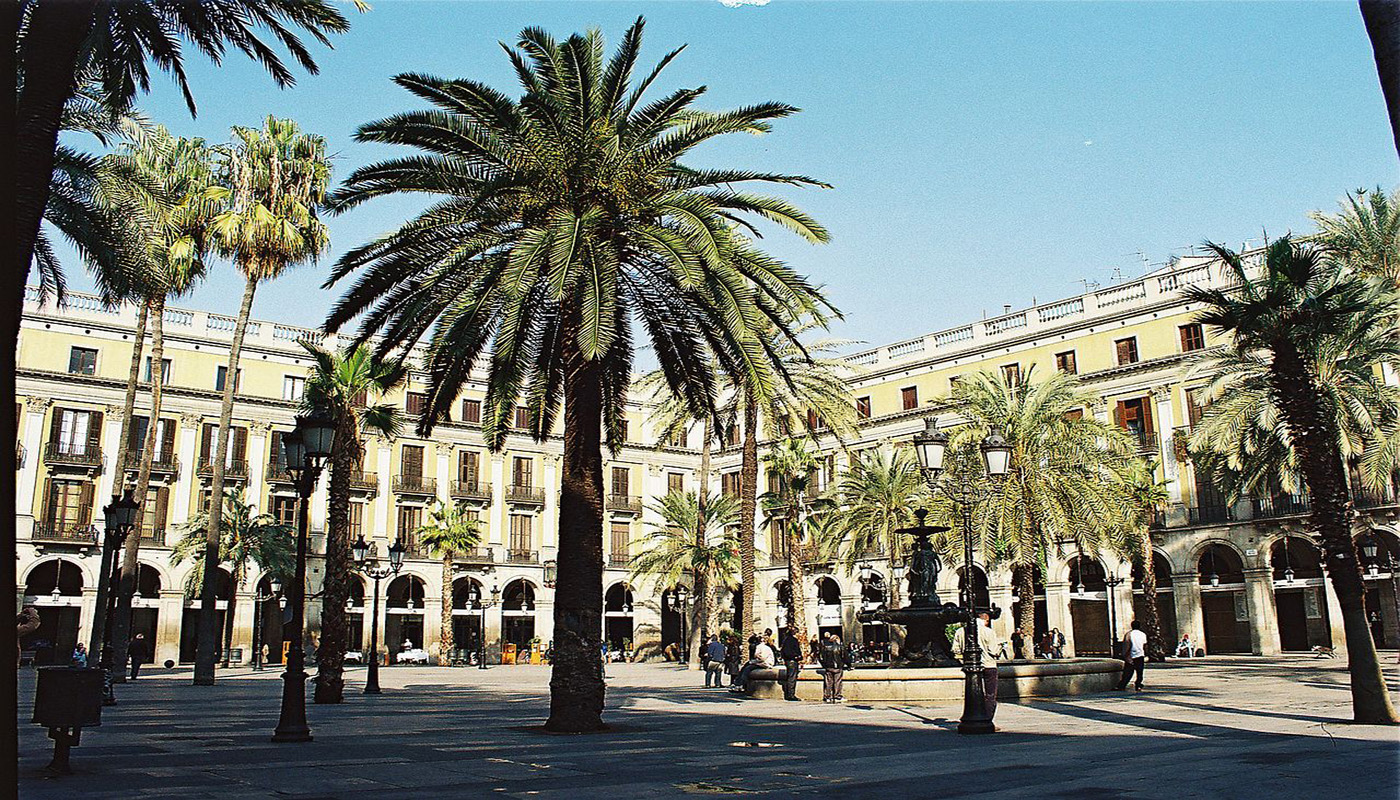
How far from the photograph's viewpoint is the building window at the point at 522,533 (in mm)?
64938

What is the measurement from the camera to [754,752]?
42.8ft

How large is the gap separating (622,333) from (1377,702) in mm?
11915

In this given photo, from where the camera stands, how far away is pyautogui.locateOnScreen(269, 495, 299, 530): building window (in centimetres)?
5638

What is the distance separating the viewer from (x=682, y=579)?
64.5m

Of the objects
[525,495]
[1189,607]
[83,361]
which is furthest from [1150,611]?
[83,361]

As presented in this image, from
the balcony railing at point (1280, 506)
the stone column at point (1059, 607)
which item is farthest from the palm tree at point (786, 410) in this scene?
the balcony railing at point (1280, 506)

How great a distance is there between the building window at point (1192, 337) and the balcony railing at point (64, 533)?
48381mm

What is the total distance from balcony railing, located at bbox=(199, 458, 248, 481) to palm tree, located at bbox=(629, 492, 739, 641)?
1973cm

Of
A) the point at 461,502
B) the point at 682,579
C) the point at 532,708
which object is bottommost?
the point at 532,708

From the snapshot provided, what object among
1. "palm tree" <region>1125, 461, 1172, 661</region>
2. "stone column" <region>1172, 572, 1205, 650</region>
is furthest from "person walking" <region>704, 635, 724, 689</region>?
"stone column" <region>1172, 572, 1205, 650</region>

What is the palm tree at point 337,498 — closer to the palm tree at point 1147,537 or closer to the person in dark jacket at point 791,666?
the person in dark jacket at point 791,666

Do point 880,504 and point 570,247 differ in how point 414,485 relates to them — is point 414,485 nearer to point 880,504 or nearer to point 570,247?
point 880,504

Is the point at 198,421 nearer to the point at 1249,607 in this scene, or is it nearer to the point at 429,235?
the point at 429,235

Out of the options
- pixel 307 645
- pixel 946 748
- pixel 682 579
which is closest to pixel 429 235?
pixel 946 748
